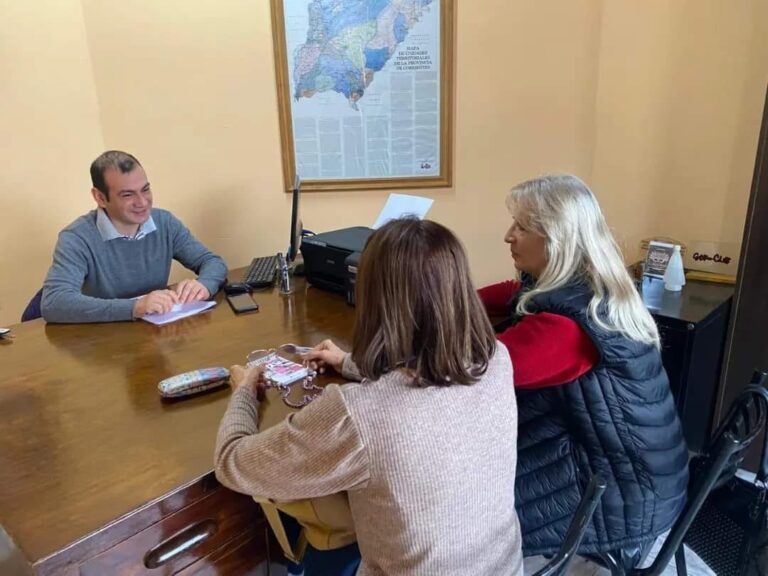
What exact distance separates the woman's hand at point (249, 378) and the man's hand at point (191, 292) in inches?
23.5

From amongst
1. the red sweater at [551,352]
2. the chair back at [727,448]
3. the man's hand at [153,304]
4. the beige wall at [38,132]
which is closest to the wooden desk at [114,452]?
the man's hand at [153,304]

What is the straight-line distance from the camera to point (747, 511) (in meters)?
1.21

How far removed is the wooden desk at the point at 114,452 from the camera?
0.85 meters

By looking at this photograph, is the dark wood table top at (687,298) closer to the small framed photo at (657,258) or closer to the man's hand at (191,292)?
the small framed photo at (657,258)

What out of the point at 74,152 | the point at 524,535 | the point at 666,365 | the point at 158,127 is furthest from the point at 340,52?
the point at 524,535

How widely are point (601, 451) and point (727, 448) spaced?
0.88ft

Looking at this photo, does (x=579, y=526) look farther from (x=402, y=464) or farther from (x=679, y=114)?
(x=679, y=114)

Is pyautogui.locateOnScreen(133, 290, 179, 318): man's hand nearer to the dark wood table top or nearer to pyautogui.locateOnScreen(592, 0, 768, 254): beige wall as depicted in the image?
the dark wood table top

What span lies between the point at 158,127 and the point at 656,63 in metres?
2.27

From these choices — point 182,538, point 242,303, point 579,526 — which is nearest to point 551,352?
point 579,526

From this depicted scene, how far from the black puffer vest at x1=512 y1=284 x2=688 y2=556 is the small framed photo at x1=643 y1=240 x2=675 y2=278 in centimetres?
114

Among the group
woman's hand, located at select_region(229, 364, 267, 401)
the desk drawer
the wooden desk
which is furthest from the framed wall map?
the desk drawer

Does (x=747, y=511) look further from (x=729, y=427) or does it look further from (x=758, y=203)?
(x=758, y=203)

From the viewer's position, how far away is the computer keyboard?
2.02 meters
